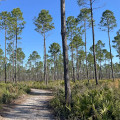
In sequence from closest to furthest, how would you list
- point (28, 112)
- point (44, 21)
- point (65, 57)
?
point (28, 112) → point (65, 57) → point (44, 21)

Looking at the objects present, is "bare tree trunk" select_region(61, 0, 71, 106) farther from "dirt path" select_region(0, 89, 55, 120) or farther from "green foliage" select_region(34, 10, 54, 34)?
"green foliage" select_region(34, 10, 54, 34)

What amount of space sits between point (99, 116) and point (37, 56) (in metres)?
40.8

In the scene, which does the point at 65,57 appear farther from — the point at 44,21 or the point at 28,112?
the point at 44,21

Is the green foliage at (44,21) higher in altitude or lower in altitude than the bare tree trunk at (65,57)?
higher

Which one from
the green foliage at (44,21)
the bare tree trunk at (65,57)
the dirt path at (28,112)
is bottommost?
the dirt path at (28,112)

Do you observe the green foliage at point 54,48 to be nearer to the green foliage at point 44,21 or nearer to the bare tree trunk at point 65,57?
the green foliage at point 44,21

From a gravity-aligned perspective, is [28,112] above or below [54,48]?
below

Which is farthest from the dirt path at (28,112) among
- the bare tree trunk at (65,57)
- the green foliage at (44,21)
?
the green foliage at (44,21)

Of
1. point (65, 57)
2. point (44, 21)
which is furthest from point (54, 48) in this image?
point (65, 57)

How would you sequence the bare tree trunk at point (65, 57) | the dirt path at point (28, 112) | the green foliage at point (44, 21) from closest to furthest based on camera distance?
the dirt path at point (28, 112)
the bare tree trunk at point (65, 57)
the green foliage at point (44, 21)

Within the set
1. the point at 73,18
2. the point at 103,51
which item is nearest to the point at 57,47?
the point at 73,18

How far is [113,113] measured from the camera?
15.3ft

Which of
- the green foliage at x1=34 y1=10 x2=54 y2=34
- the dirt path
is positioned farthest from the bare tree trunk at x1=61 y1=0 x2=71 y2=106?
the green foliage at x1=34 y1=10 x2=54 y2=34

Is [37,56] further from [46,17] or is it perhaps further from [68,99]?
[68,99]
